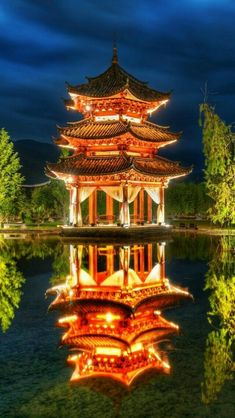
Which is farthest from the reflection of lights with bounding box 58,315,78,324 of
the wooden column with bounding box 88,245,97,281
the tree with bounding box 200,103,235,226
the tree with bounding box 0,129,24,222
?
the tree with bounding box 0,129,24,222

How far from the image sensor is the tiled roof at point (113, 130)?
111ft

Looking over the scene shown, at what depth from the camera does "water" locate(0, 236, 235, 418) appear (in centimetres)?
636

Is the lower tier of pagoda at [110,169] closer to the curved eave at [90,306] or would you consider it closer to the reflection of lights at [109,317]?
the curved eave at [90,306]

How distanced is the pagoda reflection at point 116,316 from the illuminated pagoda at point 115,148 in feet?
45.0

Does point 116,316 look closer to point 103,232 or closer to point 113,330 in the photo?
point 113,330

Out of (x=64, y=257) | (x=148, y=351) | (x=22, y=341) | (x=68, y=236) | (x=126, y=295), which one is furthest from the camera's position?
(x=68, y=236)

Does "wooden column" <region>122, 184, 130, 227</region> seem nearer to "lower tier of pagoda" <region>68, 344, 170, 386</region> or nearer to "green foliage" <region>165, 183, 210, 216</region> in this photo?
"green foliage" <region>165, 183, 210, 216</region>

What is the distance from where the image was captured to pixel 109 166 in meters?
33.6

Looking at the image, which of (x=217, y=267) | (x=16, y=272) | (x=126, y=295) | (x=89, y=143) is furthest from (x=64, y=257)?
(x=89, y=143)

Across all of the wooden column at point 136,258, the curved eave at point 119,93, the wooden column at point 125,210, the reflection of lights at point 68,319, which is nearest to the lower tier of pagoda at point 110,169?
the wooden column at point 125,210

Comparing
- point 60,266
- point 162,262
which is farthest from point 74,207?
point 60,266

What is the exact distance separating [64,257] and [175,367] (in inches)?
582

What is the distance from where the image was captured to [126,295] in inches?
525

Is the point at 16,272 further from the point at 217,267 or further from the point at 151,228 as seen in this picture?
the point at 151,228
